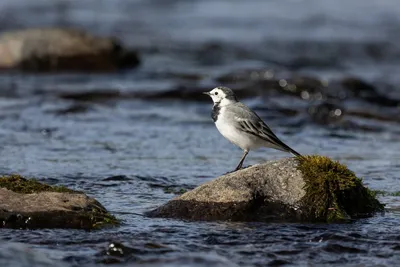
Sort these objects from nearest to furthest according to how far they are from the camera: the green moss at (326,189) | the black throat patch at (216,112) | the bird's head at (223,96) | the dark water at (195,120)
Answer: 1. the dark water at (195,120)
2. the green moss at (326,189)
3. the black throat patch at (216,112)
4. the bird's head at (223,96)

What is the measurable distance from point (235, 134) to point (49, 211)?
226 cm

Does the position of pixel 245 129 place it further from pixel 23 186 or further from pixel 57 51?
pixel 57 51

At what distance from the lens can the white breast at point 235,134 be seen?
30.6 ft

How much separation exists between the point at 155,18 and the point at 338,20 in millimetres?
5806

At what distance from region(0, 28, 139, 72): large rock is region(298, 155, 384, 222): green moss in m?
11.7

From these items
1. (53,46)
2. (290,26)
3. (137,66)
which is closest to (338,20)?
(290,26)

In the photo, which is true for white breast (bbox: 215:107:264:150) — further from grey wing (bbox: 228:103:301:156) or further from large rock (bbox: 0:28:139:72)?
large rock (bbox: 0:28:139:72)

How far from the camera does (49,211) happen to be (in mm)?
8023

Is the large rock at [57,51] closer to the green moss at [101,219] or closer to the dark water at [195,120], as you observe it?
the dark water at [195,120]

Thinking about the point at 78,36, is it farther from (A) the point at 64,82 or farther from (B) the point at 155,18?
(B) the point at 155,18

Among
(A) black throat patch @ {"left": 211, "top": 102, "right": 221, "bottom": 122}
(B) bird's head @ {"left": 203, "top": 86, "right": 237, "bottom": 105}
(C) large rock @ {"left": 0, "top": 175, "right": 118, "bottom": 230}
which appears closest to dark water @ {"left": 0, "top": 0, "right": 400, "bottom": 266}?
(C) large rock @ {"left": 0, "top": 175, "right": 118, "bottom": 230}

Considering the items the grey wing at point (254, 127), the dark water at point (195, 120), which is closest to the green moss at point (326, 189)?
the dark water at point (195, 120)

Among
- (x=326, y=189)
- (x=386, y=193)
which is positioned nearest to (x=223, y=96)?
(x=326, y=189)

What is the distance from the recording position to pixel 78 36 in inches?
779
